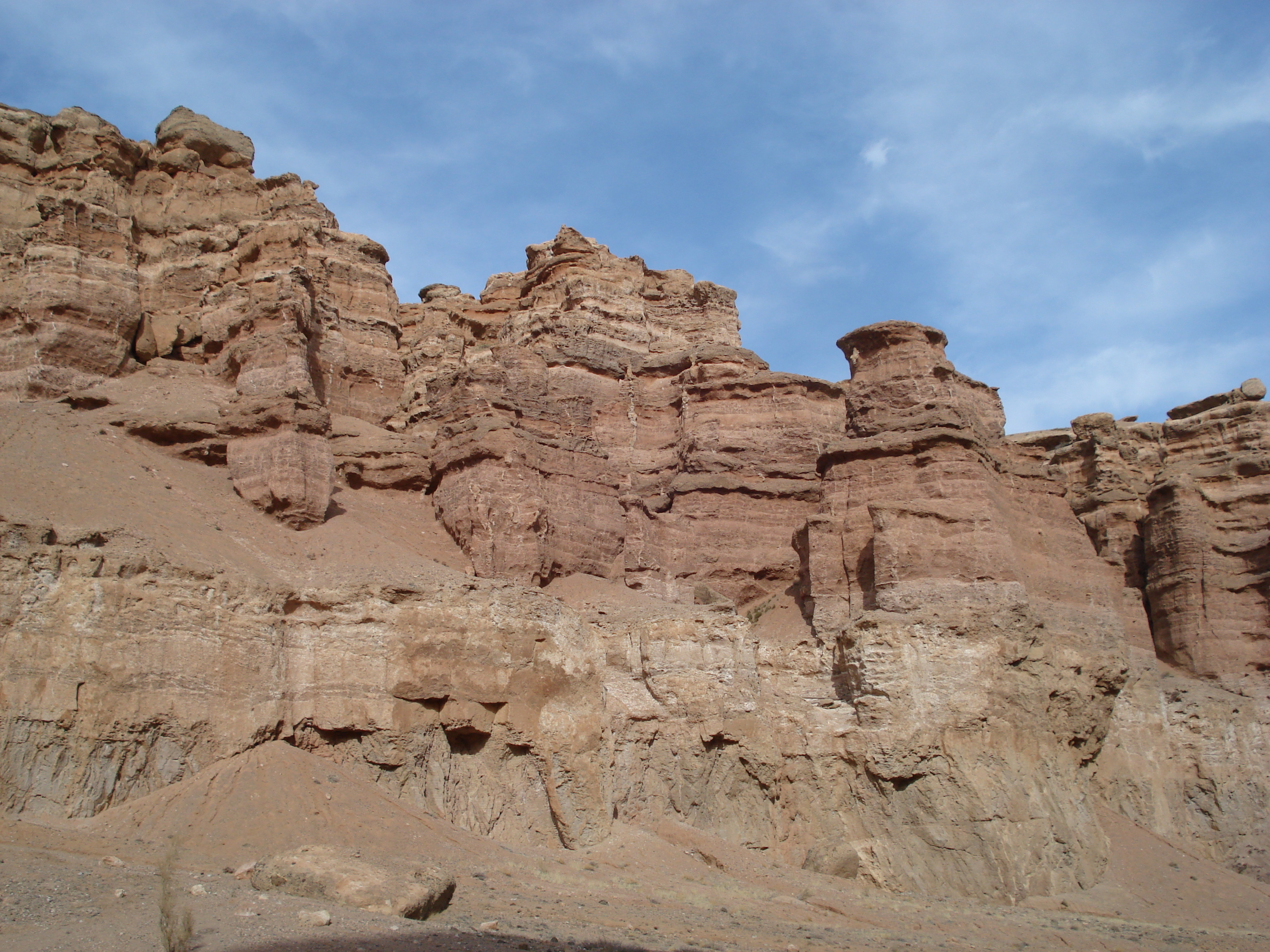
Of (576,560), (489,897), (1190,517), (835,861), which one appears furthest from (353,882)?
(1190,517)

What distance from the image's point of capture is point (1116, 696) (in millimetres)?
32781

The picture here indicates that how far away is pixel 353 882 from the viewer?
53.7 ft

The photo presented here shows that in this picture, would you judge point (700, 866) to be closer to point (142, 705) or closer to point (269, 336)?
point (142, 705)

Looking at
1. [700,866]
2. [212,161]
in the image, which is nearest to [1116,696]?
[700,866]

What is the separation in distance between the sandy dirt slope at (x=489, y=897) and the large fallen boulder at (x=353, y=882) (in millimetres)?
301

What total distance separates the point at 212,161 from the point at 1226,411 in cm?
3831

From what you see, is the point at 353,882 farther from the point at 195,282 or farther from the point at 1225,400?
the point at 1225,400

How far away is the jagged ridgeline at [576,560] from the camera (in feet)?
75.3

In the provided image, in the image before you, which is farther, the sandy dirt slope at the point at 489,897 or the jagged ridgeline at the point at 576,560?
the jagged ridgeline at the point at 576,560

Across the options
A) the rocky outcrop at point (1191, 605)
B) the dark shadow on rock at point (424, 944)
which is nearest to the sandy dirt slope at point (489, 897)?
the dark shadow on rock at point (424, 944)

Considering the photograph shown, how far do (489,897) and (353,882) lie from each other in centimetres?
275

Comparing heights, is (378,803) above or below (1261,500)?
below

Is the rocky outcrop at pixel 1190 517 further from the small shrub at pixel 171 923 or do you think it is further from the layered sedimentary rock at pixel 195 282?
the small shrub at pixel 171 923

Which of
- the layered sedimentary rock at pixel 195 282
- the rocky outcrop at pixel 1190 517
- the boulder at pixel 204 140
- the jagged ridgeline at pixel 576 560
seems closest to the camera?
the jagged ridgeline at pixel 576 560
